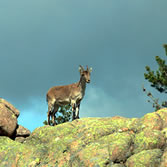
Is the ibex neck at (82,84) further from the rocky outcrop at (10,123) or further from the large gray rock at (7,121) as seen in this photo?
the large gray rock at (7,121)

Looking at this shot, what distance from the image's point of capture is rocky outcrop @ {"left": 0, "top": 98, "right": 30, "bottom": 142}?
547 inches

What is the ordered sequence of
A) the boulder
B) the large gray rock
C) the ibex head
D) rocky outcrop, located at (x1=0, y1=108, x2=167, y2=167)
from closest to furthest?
1. rocky outcrop, located at (x1=0, y1=108, x2=167, y2=167)
2. the large gray rock
3. the boulder
4. the ibex head

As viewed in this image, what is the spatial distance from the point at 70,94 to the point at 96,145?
9.46 metres

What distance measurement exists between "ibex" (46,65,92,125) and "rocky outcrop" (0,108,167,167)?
5.77m

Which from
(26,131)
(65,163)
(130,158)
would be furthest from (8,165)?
(130,158)

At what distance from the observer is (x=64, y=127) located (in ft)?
44.1

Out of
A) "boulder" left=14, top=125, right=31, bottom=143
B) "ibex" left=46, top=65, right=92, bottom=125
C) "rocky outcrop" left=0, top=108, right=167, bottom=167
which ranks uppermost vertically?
"ibex" left=46, top=65, right=92, bottom=125

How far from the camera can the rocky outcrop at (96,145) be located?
10.0 meters

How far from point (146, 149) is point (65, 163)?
3524 millimetres

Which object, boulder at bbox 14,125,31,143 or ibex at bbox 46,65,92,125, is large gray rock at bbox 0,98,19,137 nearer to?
boulder at bbox 14,125,31,143

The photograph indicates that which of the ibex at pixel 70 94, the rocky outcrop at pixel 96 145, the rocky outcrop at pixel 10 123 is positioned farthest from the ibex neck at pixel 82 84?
the rocky outcrop at pixel 96 145

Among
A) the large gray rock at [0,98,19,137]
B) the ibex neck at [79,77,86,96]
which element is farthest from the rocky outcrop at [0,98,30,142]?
the ibex neck at [79,77,86,96]

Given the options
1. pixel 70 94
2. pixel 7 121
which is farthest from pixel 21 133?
pixel 70 94

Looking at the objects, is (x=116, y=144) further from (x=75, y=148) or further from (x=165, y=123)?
(x=165, y=123)
